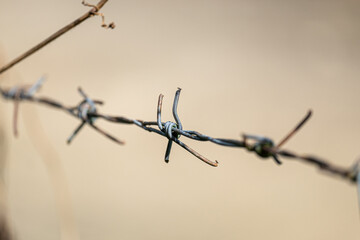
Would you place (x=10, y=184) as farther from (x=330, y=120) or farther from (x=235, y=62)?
(x=330, y=120)

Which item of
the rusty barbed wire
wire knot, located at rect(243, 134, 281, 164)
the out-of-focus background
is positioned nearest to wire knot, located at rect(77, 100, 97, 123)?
the rusty barbed wire

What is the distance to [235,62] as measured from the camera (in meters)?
3.09

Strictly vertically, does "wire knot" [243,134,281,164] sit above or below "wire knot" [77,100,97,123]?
above

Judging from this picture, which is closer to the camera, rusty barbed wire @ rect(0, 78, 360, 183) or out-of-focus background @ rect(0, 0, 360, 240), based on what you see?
rusty barbed wire @ rect(0, 78, 360, 183)

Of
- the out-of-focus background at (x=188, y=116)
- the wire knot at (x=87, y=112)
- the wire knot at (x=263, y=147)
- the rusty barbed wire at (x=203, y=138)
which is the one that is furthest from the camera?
the out-of-focus background at (x=188, y=116)

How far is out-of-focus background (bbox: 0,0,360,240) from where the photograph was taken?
223cm

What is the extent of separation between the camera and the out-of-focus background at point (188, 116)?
7.32 ft

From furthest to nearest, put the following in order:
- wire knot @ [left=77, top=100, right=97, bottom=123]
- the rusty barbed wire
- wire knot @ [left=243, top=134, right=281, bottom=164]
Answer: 1. wire knot @ [left=77, top=100, right=97, bottom=123]
2. wire knot @ [left=243, top=134, right=281, bottom=164]
3. the rusty barbed wire

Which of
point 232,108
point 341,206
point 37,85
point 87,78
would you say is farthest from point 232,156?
point 37,85

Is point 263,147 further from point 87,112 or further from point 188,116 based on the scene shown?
point 188,116

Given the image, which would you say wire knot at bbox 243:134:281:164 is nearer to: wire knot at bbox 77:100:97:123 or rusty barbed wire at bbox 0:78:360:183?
rusty barbed wire at bbox 0:78:360:183

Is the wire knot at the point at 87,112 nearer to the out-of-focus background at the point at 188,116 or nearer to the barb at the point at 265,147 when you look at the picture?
the barb at the point at 265,147

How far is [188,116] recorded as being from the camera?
2627mm

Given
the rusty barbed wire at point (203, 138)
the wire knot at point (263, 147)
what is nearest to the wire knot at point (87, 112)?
the rusty barbed wire at point (203, 138)
